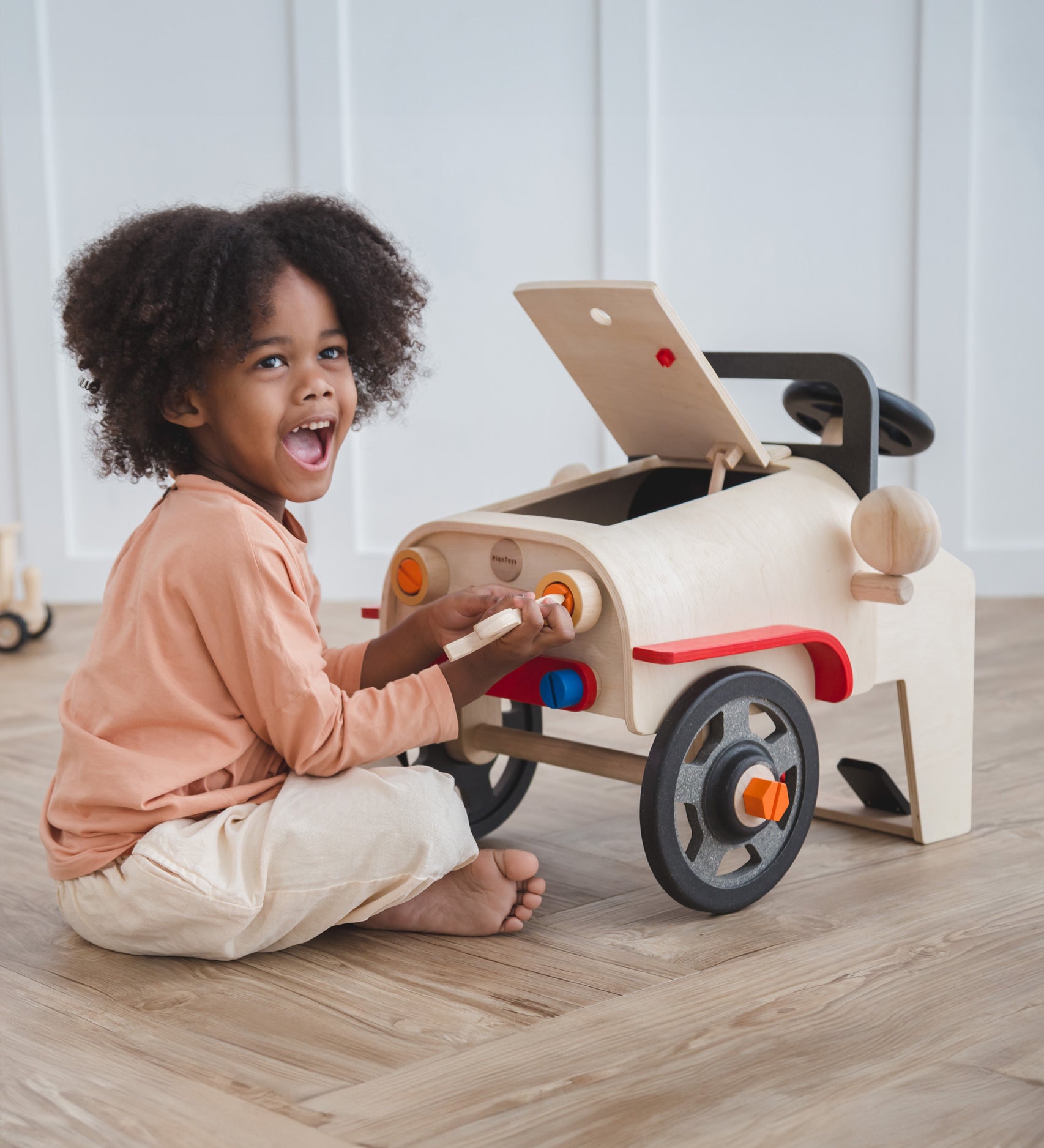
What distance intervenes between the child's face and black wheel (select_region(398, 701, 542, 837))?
0.91ft

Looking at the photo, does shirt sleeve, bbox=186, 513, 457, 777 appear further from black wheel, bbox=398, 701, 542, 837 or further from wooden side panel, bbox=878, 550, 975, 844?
wooden side panel, bbox=878, 550, 975, 844

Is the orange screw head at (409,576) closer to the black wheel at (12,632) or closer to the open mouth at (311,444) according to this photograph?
the open mouth at (311,444)

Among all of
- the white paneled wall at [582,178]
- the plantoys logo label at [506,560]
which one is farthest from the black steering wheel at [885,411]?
the white paneled wall at [582,178]

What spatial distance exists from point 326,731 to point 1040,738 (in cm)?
92

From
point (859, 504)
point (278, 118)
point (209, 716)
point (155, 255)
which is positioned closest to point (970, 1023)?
point (859, 504)

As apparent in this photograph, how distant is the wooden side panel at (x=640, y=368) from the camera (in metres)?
1.04

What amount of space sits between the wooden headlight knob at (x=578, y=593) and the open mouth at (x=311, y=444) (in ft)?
0.66

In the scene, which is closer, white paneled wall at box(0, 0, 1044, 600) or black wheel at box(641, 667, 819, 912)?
black wheel at box(641, 667, 819, 912)

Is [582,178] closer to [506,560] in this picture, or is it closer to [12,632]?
[12,632]

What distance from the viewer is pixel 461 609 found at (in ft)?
3.40

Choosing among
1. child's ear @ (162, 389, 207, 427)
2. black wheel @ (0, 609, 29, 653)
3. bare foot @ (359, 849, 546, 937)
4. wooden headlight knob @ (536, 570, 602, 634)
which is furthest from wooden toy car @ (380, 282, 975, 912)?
A: black wheel @ (0, 609, 29, 653)

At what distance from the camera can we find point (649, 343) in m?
1.07

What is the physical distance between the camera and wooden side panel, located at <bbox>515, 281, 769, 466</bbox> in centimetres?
104

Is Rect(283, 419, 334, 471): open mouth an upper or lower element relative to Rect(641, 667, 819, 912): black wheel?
upper
